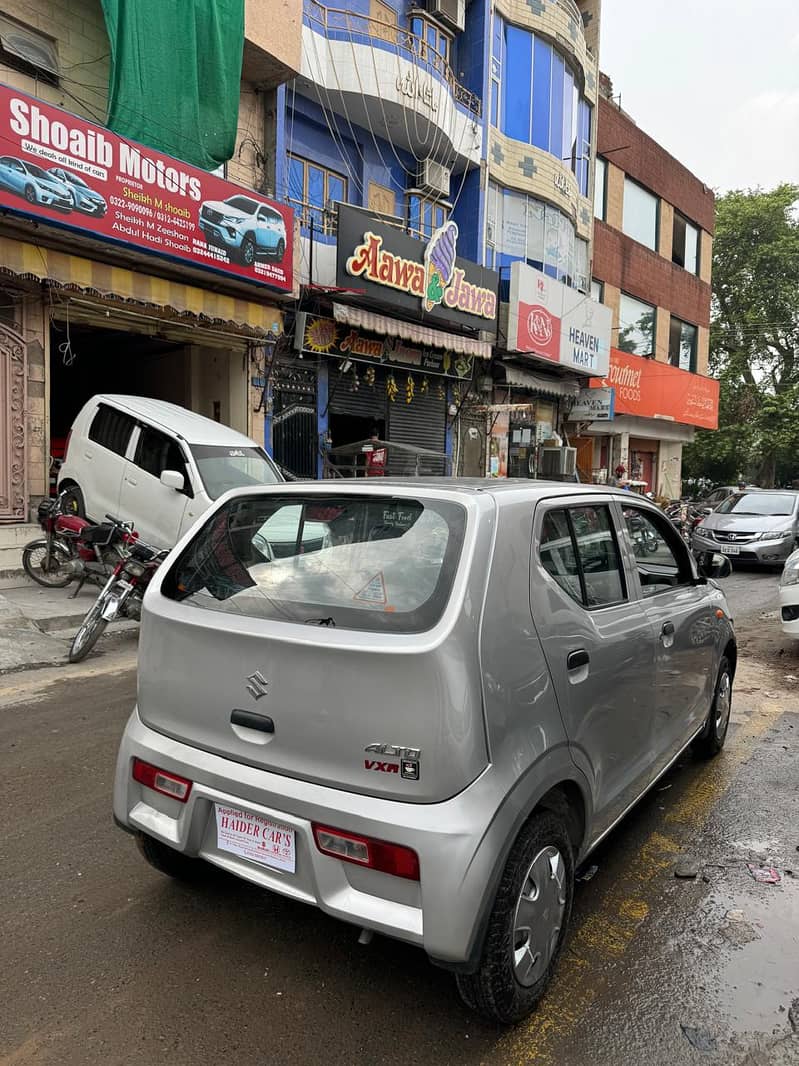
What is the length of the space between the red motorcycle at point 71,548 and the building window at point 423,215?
10.2 metres

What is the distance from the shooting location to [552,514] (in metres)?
2.64

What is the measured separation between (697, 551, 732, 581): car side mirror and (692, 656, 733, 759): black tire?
1.65ft

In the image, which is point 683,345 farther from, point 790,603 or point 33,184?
point 33,184

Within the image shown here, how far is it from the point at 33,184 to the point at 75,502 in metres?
3.64

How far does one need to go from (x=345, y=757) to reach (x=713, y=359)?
3980 cm

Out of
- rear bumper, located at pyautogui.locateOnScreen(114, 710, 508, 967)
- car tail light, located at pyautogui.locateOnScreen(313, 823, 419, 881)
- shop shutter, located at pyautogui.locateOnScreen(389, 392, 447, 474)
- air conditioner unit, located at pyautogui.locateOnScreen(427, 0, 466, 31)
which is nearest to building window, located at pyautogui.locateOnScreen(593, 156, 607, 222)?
air conditioner unit, located at pyautogui.locateOnScreen(427, 0, 466, 31)

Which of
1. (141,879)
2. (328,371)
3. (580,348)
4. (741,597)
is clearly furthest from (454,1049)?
(580,348)

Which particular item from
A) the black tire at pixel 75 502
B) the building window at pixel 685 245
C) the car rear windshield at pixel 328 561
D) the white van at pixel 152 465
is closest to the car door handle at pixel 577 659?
the car rear windshield at pixel 328 561

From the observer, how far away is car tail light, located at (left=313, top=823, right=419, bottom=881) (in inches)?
77.9

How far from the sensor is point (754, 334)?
36000mm

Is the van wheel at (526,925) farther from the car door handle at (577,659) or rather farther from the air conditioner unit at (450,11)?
the air conditioner unit at (450,11)

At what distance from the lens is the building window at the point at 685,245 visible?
26.7m

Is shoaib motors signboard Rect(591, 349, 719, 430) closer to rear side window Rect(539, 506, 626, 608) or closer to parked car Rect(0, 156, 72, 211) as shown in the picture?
parked car Rect(0, 156, 72, 211)

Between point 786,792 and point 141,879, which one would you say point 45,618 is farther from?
point 786,792
